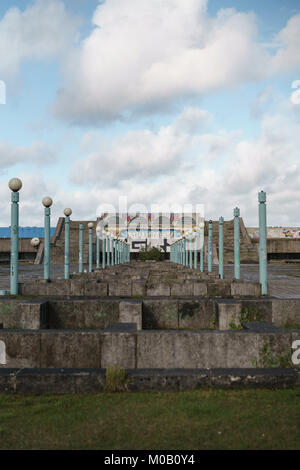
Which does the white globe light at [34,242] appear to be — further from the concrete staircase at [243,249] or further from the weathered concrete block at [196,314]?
the weathered concrete block at [196,314]

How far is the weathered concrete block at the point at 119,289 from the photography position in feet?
38.1

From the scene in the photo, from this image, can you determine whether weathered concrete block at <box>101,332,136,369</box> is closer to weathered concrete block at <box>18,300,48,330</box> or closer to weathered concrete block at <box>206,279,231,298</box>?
weathered concrete block at <box>18,300,48,330</box>

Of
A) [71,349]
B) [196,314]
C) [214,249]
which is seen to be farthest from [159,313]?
[214,249]

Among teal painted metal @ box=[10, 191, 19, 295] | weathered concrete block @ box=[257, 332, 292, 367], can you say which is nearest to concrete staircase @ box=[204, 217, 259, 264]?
teal painted metal @ box=[10, 191, 19, 295]

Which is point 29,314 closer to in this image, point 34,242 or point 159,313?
point 159,313

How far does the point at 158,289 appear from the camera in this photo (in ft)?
39.3

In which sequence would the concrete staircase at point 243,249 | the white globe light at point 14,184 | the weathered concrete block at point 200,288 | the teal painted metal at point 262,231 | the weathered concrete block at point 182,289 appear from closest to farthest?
the teal painted metal at point 262,231
the white globe light at point 14,184
the weathered concrete block at point 200,288
the weathered concrete block at point 182,289
the concrete staircase at point 243,249

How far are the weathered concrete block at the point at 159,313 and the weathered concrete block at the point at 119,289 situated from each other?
142 inches

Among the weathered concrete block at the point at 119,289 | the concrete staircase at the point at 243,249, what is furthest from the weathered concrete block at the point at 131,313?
the concrete staircase at the point at 243,249

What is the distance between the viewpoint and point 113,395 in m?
4.75

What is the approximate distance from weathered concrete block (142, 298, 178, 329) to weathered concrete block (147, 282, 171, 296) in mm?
3951

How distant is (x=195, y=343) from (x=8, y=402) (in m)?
2.21

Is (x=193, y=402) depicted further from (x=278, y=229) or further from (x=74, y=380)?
(x=278, y=229)

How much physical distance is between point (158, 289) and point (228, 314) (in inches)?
188
